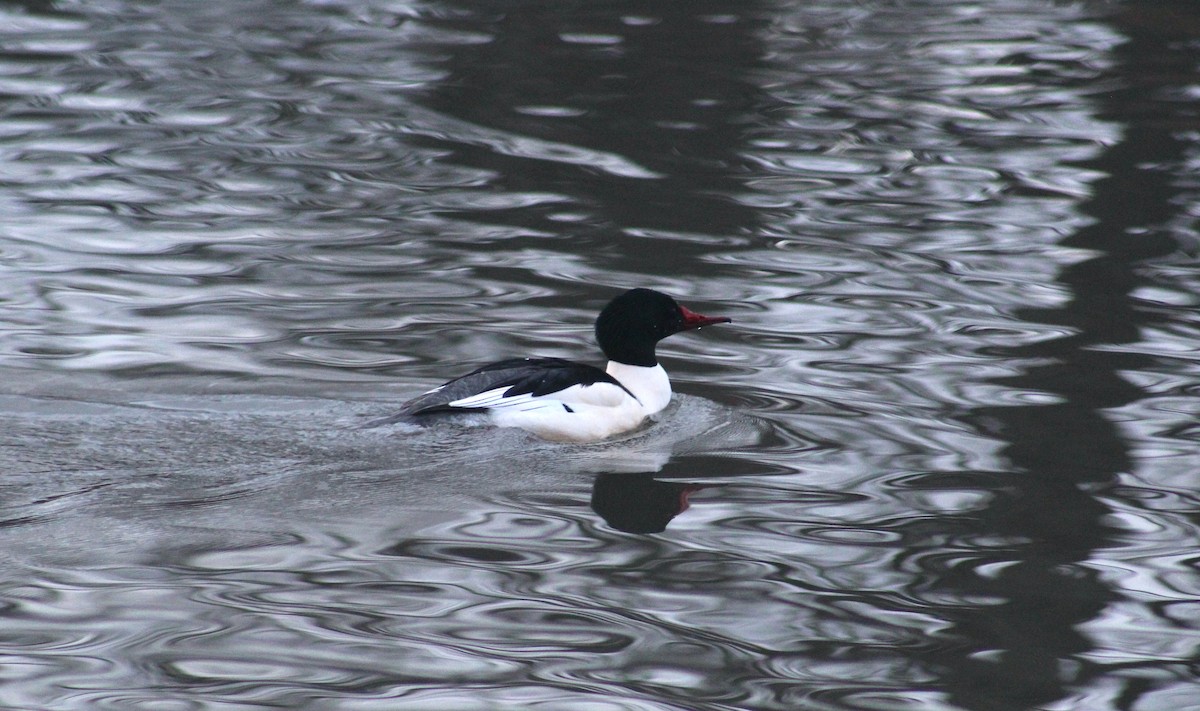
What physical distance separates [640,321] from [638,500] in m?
1.55

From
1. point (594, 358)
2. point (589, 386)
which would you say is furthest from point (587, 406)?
point (594, 358)

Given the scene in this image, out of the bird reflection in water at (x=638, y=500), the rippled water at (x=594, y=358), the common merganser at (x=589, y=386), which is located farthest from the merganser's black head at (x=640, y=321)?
the bird reflection in water at (x=638, y=500)

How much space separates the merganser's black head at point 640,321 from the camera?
8.16 metres

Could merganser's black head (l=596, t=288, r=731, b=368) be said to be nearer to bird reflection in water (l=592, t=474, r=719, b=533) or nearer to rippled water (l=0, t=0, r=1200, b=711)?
rippled water (l=0, t=0, r=1200, b=711)

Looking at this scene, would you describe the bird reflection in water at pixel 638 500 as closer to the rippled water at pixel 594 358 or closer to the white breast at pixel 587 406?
the rippled water at pixel 594 358

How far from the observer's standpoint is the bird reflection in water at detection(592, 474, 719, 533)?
6586 millimetres

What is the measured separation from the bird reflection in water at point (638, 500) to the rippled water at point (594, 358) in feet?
0.08

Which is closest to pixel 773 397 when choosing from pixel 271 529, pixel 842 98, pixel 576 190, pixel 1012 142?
pixel 271 529

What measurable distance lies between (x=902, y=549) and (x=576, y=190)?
617cm

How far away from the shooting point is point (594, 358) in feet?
29.4

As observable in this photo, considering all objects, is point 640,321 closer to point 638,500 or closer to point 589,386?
point 589,386

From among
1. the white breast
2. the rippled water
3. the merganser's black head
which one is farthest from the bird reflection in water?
the merganser's black head

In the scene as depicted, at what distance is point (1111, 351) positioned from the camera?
8820 mm

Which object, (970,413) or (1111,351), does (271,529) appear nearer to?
(970,413)
